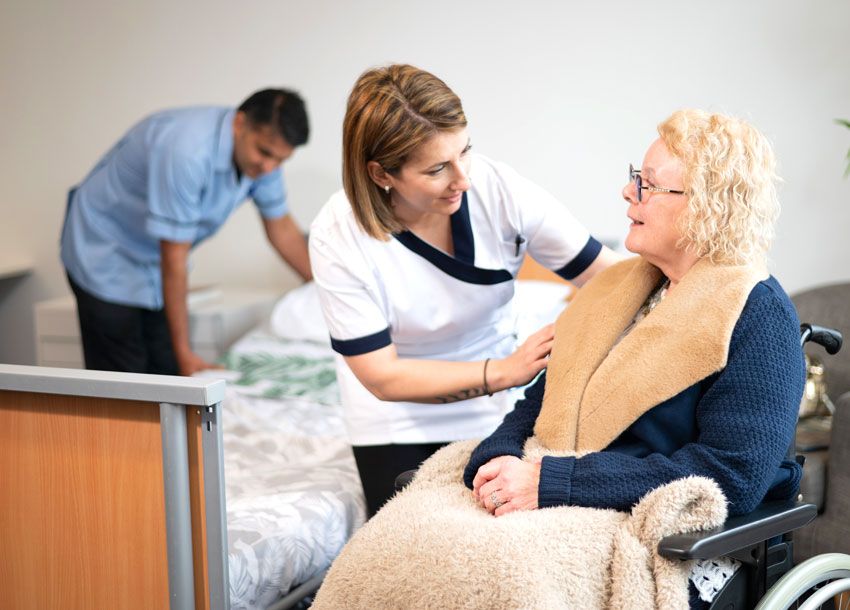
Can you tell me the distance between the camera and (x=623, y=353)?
158 centimetres

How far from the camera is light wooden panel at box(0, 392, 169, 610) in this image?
154 centimetres

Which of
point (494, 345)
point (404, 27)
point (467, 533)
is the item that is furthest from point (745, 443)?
point (404, 27)

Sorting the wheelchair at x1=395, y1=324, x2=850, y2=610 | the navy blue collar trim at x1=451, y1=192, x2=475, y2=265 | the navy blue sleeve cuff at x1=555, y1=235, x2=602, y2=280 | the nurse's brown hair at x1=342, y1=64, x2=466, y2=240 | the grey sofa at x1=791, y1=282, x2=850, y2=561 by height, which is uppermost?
the nurse's brown hair at x1=342, y1=64, x2=466, y2=240

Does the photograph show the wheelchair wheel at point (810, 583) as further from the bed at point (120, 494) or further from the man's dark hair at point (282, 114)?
the man's dark hair at point (282, 114)

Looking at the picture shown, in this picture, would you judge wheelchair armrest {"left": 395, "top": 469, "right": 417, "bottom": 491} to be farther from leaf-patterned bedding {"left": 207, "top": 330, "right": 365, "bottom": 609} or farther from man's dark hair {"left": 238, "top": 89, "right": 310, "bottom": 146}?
man's dark hair {"left": 238, "top": 89, "right": 310, "bottom": 146}

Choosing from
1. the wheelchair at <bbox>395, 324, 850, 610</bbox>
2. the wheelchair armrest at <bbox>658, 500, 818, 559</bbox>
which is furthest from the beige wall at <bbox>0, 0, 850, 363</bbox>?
the wheelchair armrest at <bbox>658, 500, 818, 559</bbox>

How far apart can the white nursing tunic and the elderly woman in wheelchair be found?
351 mm

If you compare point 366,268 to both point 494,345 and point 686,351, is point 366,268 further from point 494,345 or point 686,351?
point 686,351

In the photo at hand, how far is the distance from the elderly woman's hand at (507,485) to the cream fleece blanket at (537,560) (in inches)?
→ 1.7

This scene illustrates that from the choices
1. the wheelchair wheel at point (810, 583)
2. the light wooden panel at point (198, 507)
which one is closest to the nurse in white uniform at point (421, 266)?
the light wooden panel at point (198, 507)

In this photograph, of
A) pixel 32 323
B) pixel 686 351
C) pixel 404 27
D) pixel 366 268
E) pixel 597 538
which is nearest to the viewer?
pixel 597 538

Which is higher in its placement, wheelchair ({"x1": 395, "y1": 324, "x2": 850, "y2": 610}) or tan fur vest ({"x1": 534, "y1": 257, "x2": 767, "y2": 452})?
tan fur vest ({"x1": 534, "y1": 257, "x2": 767, "y2": 452})

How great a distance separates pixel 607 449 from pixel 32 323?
366 cm

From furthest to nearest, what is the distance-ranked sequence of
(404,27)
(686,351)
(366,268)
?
1. (404,27)
2. (366,268)
3. (686,351)
